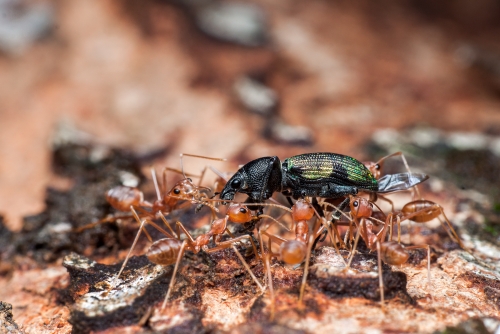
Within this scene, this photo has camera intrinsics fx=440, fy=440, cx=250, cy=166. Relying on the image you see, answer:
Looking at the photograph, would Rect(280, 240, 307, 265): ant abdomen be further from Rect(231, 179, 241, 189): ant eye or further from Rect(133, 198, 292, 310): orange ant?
Rect(231, 179, 241, 189): ant eye

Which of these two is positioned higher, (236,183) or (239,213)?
(236,183)

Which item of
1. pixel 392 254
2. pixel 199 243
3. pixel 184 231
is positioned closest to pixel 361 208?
pixel 392 254

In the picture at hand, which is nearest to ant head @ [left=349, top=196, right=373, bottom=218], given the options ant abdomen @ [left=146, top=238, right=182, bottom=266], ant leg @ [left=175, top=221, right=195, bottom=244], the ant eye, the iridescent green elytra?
the iridescent green elytra

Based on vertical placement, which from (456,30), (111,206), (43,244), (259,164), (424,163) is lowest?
(43,244)

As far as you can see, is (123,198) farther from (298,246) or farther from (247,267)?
(298,246)

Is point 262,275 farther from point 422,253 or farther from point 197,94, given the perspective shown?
point 197,94

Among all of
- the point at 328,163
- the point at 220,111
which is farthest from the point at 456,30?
the point at 328,163
